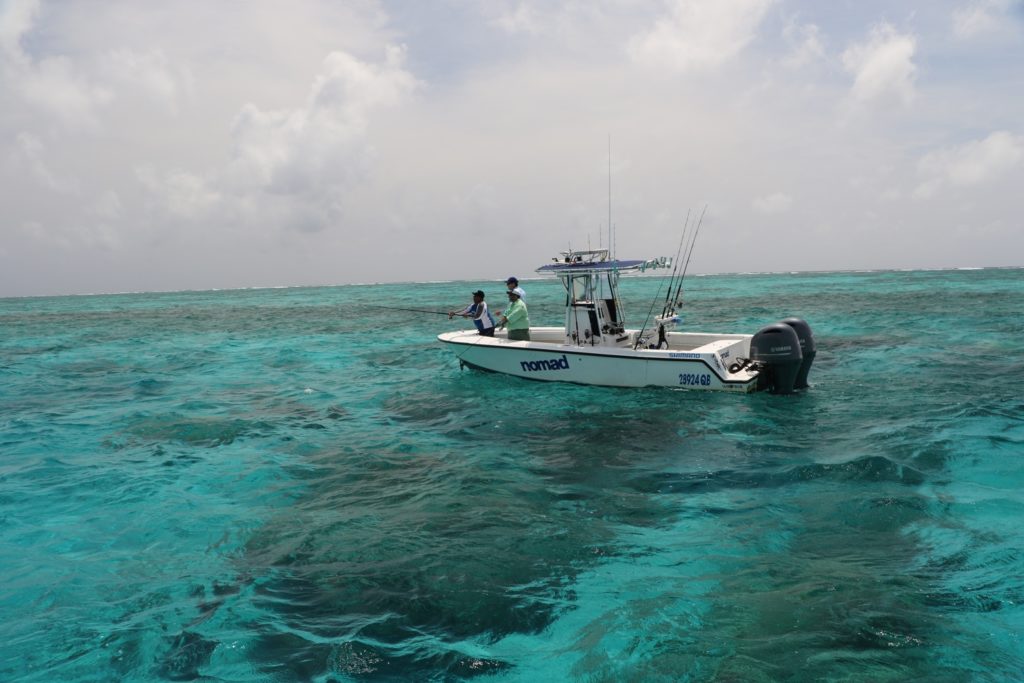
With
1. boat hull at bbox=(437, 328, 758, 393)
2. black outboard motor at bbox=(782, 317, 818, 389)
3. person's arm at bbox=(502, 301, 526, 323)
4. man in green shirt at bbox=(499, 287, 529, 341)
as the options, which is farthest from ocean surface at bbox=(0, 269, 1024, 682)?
person's arm at bbox=(502, 301, 526, 323)

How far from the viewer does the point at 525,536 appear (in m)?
7.39

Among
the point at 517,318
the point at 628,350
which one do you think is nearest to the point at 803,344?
the point at 628,350

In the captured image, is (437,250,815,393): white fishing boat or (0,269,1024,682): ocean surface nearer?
(0,269,1024,682): ocean surface

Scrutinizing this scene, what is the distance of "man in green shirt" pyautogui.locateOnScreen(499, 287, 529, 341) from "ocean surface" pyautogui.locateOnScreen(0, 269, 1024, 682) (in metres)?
1.59

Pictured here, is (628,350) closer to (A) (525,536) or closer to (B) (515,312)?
(B) (515,312)

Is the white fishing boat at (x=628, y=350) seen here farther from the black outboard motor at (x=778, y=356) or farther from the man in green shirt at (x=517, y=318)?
the man in green shirt at (x=517, y=318)

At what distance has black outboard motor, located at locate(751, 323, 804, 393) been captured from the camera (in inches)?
529

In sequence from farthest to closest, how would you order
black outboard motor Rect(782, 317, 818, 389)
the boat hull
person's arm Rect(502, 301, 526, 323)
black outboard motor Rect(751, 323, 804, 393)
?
person's arm Rect(502, 301, 526, 323) < black outboard motor Rect(782, 317, 818, 389) < the boat hull < black outboard motor Rect(751, 323, 804, 393)

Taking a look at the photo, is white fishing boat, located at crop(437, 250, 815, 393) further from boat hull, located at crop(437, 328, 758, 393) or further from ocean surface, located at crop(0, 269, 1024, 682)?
ocean surface, located at crop(0, 269, 1024, 682)

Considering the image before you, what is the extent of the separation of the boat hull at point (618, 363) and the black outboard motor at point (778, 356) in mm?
365

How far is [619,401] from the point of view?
1388 cm

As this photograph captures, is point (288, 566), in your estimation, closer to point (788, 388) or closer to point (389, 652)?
point (389, 652)

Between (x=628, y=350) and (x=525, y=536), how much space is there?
7.64 m

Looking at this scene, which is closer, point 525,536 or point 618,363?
point 525,536
